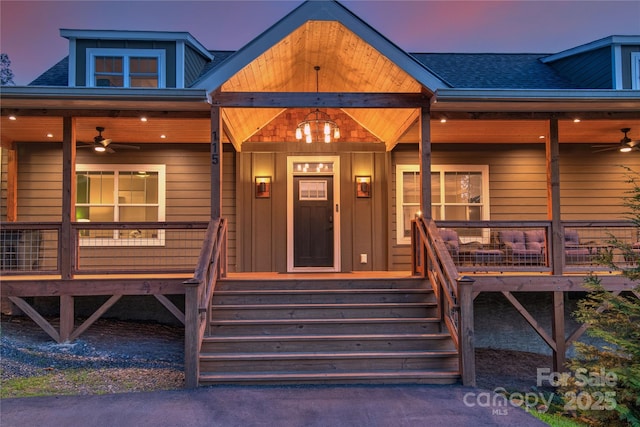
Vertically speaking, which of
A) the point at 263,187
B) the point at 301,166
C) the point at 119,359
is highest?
the point at 301,166

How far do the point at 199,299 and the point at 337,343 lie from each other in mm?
1609

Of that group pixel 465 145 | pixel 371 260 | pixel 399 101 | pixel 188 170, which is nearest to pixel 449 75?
pixel 465 145

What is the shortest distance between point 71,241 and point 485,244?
658cm

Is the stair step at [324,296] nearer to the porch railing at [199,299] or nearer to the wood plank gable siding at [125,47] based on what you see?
the porch railing at [199,299]

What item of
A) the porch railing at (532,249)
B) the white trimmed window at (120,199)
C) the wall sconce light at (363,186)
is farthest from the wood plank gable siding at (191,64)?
the porch railing at (532,249)

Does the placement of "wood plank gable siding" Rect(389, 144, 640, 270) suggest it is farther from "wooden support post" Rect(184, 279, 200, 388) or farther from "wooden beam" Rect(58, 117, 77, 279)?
"wooden beam" Rect(58, 117, 77, 279)

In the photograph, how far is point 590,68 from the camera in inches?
317

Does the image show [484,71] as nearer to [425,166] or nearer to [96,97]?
[425,166]

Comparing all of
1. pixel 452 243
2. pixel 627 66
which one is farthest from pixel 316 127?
pixel 627 66

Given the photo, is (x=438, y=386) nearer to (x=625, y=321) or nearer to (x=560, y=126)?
(x=625, y=321)

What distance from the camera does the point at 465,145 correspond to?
8.60 metres

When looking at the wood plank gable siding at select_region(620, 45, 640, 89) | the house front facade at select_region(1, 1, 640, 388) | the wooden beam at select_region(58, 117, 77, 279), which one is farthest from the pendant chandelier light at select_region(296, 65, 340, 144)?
the wood plank gable siding at select_region(620, 45, 640, 89)

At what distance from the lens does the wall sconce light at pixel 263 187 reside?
834 centimetres

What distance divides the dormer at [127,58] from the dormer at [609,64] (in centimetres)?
716
